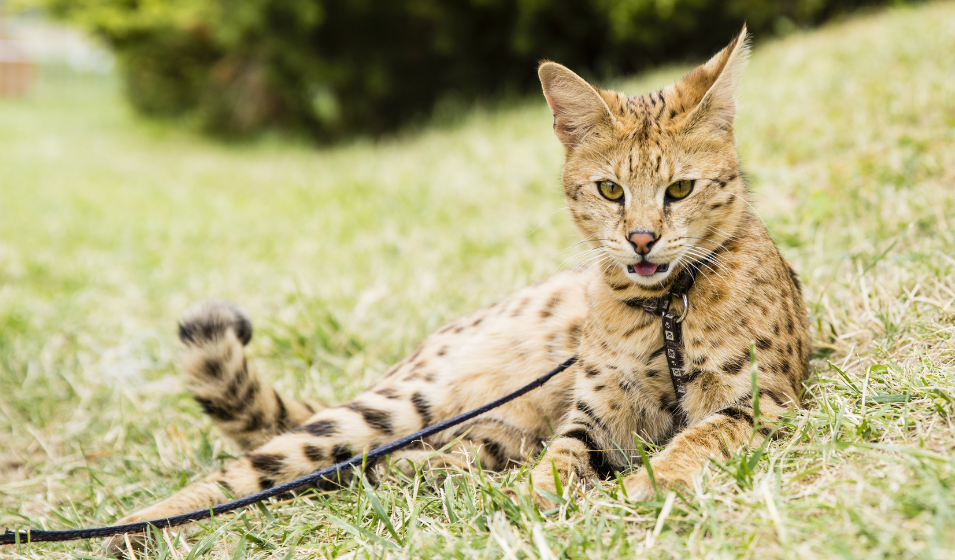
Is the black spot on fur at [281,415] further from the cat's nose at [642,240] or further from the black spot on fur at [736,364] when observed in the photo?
the black spot on fur at [736,364]

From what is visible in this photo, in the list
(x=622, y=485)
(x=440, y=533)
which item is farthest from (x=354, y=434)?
(x=622, y=485)

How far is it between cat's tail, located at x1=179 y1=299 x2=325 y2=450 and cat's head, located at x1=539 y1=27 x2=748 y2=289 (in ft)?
4.71

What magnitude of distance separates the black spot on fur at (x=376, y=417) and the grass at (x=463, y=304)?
227 mm

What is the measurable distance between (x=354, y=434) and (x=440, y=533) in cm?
75

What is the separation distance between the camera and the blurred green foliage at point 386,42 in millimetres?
9945

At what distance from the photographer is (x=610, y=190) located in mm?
2264

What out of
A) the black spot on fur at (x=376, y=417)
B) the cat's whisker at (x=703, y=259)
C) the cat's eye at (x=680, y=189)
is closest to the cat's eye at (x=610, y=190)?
the cat's eye at (x=680, y=189)

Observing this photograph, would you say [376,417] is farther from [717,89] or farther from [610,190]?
[717,89]

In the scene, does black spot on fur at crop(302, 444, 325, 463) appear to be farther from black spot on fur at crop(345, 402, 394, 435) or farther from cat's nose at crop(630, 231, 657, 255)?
cat's nose at crop(630, 231, 657, 255)

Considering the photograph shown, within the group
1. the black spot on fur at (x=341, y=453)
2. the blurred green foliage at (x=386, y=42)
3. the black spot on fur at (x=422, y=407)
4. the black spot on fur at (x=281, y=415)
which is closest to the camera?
the black spot on fur at (x=341, y=453)

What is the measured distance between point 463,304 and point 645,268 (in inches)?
86.8

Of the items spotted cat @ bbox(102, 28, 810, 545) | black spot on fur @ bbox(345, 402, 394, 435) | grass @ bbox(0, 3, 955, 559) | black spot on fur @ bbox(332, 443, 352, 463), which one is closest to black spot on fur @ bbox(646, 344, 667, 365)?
spotted cat @ bbox(102, 28, 810, 545)

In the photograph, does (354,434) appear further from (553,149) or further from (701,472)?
(553,149)

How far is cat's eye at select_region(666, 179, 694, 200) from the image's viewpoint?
2.18 metres
